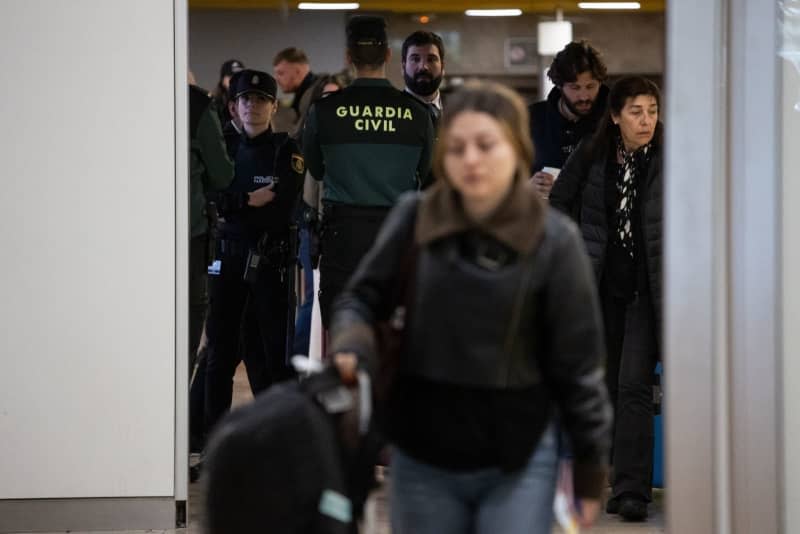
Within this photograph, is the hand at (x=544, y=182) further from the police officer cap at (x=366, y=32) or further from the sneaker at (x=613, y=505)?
the sneaker at (x=613, y=505)

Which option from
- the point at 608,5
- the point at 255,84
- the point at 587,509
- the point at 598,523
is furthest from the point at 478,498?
the point at 608,5

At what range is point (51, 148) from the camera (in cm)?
521

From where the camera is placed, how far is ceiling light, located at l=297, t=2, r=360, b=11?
13.8 meters

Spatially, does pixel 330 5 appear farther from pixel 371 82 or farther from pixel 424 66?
pixel 371 82

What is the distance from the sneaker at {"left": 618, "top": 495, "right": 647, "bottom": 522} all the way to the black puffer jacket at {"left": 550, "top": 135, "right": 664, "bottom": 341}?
2.11 ft

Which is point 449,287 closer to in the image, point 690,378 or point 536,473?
point 536,473

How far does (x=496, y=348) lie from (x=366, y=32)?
3.28m

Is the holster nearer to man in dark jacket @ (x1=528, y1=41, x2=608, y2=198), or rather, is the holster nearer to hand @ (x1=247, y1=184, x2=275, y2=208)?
hand @ (x1=247, y1=184, x2=275, y2=208)

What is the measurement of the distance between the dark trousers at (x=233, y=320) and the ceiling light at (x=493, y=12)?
822 centimetres

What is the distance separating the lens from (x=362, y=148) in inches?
227

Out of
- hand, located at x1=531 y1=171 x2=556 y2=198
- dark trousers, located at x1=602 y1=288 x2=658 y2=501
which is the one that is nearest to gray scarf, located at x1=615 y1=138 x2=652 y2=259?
dark trousers, located at x1=602 y1=288 x2=658 y2=501

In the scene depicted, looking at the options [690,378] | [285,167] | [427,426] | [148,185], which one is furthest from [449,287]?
[285,167]

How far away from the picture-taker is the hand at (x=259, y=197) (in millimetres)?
6629

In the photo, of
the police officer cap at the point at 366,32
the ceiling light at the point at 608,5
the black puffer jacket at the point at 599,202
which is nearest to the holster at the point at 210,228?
the police officer cap at the point at 366,32
